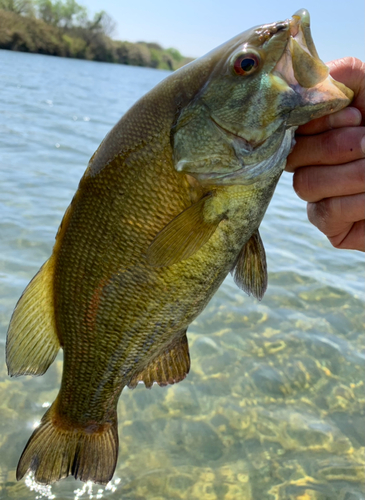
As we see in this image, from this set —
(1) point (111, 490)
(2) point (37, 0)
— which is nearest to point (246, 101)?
(1) point (111, 490)

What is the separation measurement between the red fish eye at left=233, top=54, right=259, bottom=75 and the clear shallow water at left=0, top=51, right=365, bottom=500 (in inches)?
110

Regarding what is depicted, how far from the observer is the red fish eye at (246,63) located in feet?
5.71

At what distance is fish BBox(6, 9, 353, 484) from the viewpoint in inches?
68.4

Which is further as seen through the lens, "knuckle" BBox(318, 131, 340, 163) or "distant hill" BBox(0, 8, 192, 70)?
"distant hill" BBox(0, 8, 192, 70)

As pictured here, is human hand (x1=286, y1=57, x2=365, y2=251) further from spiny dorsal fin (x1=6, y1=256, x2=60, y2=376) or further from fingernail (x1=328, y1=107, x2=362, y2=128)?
spiny dorsal fin (x1=6, y1=256, x2=60, y2=376)

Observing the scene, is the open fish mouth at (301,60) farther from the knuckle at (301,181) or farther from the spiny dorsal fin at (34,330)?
the spiny dorsal fin at (34,330)

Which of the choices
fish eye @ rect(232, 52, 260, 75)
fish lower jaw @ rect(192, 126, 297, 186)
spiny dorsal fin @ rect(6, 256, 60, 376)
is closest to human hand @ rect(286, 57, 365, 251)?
fish lower jaw @ rect(192, 126, 297, 186)

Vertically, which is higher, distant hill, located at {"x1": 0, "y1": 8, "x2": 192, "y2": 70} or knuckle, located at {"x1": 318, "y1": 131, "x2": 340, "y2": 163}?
knuckle, located at {"x1": 318, "y1": 131, "x2": 340, "y2": 163}

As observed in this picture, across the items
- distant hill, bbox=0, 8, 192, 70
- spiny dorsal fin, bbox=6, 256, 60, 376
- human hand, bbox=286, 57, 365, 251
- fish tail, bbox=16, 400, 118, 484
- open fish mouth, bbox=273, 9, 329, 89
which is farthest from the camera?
distant hill, bbox=0, 8, 192, 70

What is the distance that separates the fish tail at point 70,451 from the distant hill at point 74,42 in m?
54.6

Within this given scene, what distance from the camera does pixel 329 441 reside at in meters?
3.84

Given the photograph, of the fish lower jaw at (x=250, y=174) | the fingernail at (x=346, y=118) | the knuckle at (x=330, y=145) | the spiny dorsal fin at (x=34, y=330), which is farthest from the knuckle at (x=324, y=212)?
the spiny dorsal fin at (x=34, y=330)

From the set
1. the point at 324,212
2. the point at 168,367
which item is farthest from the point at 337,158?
the point at 168,367

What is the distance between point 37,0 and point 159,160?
234ft
